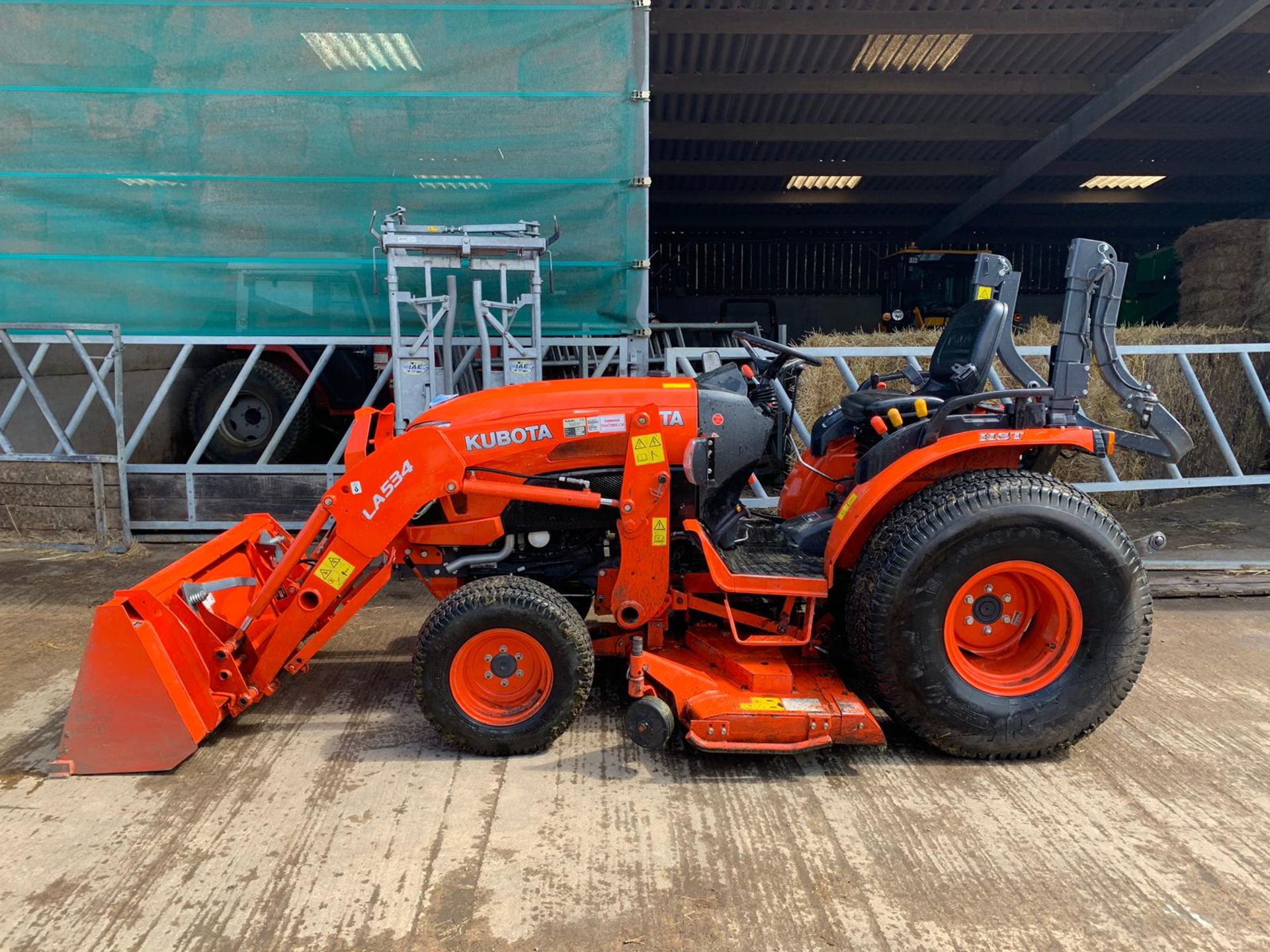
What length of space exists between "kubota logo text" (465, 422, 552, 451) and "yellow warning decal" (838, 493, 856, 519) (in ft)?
3.35

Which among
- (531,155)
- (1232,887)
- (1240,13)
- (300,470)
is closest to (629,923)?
(1232,887)

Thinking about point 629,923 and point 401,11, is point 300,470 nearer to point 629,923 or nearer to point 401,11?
point 401,11

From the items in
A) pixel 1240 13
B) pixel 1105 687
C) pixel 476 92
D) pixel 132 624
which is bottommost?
pixel 1105 687

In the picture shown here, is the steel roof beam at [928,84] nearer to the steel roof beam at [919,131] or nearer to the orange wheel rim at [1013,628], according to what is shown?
the steel roof beam at [919,131]

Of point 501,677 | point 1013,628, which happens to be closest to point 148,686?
point 501,677

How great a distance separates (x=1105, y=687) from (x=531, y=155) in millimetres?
4372

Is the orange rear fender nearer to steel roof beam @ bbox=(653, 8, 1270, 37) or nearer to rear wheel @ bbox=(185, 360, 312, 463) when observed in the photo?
rear wheel @ bbox=(185, 360, 312, 463)

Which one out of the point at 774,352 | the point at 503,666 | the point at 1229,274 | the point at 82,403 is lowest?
the point at 503,666

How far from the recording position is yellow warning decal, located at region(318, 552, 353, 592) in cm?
264

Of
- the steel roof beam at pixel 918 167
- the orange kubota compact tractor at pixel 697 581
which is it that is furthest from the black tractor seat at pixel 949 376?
the steel roof beam at pixel 918 167

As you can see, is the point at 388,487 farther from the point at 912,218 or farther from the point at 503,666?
the point at 912,218

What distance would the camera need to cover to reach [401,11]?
5090mm

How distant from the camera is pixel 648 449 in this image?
8.59 ft

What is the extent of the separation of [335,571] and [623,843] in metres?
1.27
